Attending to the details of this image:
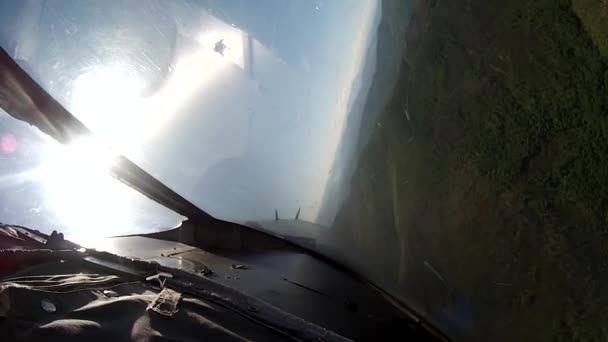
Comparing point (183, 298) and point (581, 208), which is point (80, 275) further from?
point (581, 208)

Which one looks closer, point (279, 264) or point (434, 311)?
point (279, 264)

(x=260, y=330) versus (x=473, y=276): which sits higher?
(x=473, y=276)

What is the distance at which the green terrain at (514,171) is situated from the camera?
2244mm

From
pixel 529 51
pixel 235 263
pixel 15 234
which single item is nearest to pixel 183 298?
pixel 235 263

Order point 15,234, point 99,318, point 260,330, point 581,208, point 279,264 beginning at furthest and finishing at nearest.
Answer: point 279,264
point 581,208
point 15,234
point 260,330
point 99,318

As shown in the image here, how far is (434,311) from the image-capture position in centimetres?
303

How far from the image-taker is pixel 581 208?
229cm

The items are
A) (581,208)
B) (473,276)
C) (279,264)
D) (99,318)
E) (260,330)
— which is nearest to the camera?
(99,318)

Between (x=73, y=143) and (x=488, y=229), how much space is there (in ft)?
9.35

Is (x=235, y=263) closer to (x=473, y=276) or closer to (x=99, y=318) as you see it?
(x=99, y=318)

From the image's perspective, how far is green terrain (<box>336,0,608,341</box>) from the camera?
2.24m

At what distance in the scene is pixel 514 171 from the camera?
2824mm

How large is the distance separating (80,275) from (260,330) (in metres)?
0.56

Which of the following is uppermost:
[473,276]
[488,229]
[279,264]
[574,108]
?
[574,108]
